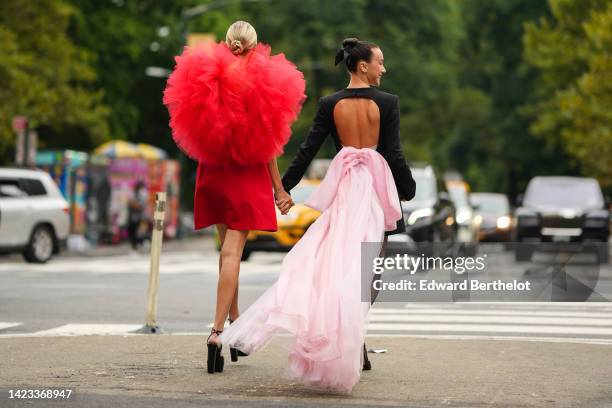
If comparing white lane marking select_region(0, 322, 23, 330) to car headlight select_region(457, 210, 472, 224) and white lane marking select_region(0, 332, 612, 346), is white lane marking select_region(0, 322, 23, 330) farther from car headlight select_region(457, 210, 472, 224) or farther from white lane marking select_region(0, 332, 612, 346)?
car headlight select_region(457, 210, 472, 224)

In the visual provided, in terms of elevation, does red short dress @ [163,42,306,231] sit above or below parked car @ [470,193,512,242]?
above

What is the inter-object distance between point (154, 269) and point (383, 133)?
3229 mm

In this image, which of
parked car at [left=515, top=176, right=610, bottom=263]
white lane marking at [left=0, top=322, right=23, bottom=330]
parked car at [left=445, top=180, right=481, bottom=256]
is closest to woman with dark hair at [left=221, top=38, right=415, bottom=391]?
white lane marking at [left=0, top=322, right=23, bottom=330]

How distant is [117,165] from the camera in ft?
119

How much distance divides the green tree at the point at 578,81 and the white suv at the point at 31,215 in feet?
63.4

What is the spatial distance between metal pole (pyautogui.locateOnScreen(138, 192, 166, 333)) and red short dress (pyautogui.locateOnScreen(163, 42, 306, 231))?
2189 millimetres

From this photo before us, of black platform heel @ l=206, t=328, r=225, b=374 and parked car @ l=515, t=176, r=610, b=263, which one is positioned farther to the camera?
parked car @ l=515, t=176, r=610, b=263

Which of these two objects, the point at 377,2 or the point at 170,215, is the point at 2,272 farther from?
the point at 377,2

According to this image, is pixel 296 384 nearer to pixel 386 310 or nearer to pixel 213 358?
pixel 213 358

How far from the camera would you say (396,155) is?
7.66m

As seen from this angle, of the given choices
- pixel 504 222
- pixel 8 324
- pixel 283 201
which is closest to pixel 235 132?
pixel 283 201

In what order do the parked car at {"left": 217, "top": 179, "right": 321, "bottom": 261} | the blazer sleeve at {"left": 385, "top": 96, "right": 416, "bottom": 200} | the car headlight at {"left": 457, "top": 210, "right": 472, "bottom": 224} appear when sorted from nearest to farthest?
1. the blazer sleeve at {"left": 385, "top": 96, "right": 416, "bottom": 200}
2. the parked car at {"left": 217, "top": 179, "right": 321, "bottom": 261}
3. the car headlight at {"left": 457, "top": 210, "right": 472, "bottom": 224}

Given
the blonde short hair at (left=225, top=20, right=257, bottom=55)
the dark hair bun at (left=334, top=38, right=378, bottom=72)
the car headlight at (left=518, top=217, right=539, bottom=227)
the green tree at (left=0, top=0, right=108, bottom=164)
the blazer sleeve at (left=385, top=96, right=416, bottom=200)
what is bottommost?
the car headlight at (left=518, top=217, right=539, bottom=227)

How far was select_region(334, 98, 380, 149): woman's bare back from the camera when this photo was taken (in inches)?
303
